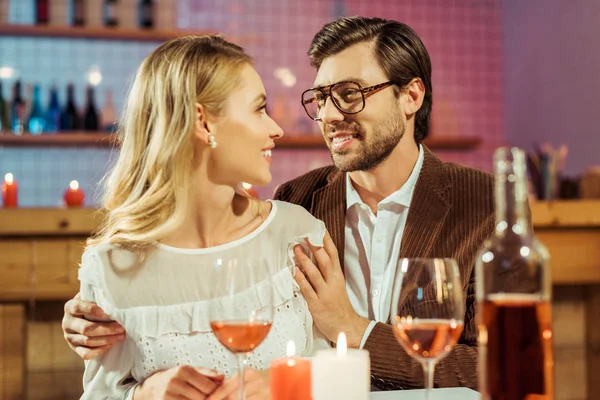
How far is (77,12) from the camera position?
4164 millimetres

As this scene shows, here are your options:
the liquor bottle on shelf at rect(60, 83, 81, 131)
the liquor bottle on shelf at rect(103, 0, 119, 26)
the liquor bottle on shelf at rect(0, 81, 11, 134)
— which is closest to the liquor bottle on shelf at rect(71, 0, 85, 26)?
the liquor bottle on shelf at rect(103, 0, 119, 26)

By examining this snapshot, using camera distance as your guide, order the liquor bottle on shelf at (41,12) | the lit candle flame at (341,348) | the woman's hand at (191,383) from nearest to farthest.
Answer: the lit candle flame at (341,348) → the woman's hand at (191,383) → the liquor bottle on shelf at (41,12)

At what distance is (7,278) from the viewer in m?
2.87

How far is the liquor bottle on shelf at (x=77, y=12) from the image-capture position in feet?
13.6

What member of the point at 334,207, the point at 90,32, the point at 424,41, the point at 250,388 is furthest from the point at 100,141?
the point at 250,388

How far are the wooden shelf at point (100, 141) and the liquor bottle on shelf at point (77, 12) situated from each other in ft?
1.99

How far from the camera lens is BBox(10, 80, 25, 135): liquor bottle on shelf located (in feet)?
13.4

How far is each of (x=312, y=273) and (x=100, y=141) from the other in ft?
9.52

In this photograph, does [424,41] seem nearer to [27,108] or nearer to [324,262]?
[27,108]

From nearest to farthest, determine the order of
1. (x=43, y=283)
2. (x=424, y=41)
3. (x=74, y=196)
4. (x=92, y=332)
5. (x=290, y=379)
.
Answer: (x=290, y=379), (x=92, y=332), (x=43, y=283), (x=74, y=196), (x=424, y=41)

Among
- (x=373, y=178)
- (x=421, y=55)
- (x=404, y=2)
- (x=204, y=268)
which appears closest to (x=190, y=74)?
(x=204, y=268)

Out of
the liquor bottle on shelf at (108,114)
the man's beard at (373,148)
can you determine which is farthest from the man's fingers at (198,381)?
the liquor bottle on shelf at (108,114)

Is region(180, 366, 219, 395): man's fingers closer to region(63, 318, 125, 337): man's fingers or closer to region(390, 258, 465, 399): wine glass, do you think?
region(63, 318, 125, 337): man's fingers

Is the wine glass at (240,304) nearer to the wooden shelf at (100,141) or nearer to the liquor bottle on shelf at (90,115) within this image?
the wooden shelf at (100,141)
